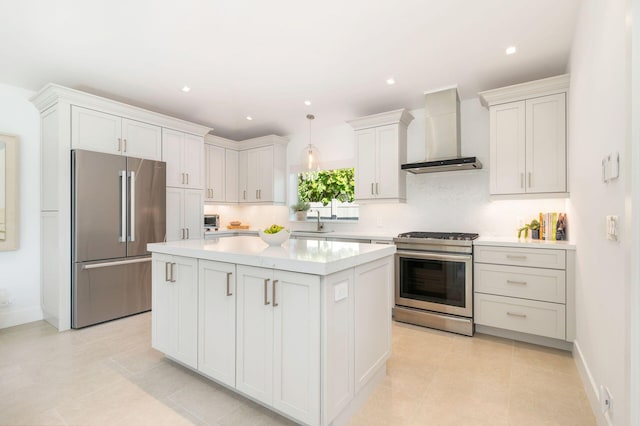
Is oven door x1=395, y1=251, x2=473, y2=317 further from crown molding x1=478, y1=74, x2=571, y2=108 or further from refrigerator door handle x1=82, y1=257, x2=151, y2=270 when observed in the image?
refrigerator door handle x1=82, y1=257, x2=151, y2=270

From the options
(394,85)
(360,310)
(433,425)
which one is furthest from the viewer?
(394,85)

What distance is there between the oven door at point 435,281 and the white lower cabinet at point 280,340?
2.15 m

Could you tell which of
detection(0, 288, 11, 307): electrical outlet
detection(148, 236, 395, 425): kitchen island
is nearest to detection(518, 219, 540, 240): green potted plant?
detection(148, 236, 395, 425): kitchen island

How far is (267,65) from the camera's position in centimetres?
312

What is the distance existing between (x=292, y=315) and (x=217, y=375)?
2.84 feet

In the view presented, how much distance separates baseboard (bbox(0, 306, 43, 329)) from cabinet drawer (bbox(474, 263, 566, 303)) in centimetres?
500

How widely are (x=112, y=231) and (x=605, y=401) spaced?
14.5 ft

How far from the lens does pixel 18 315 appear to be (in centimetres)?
351

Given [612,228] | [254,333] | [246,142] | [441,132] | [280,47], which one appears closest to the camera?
[612,228]

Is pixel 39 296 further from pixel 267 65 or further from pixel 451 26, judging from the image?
pixel 451 26

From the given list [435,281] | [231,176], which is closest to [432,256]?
[435,281]

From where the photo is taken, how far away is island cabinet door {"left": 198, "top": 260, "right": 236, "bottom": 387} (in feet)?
6.59

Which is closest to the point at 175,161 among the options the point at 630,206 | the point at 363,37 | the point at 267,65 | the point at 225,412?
the point at 267,65

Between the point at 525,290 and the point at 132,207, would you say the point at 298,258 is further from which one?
the point at 132,207
